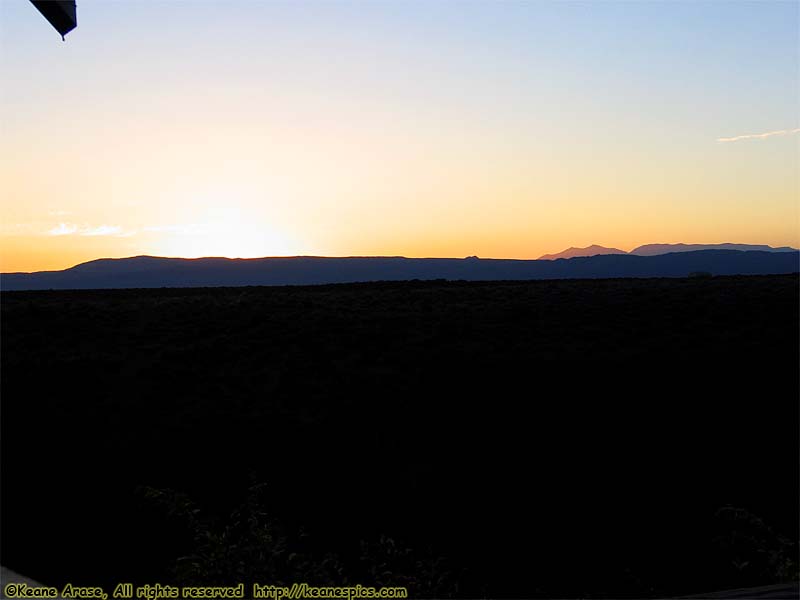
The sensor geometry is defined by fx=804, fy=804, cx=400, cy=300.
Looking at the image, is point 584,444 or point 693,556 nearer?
point 693,556

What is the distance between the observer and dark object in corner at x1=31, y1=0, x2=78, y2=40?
413 centimetres

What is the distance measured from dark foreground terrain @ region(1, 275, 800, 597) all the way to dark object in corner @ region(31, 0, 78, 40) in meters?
5.21

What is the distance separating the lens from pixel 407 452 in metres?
16.4

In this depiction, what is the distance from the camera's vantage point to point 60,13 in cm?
418

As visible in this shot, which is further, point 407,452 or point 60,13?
point 407,452

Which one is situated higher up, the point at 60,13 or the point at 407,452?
the point at 60,13

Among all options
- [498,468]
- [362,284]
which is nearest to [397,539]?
[498,468]

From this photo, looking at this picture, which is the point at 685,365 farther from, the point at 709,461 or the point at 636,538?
the point at 636,538

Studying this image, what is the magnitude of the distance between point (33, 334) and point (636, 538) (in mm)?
18071

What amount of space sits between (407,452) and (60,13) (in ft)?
43.3

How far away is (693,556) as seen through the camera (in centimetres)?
1322

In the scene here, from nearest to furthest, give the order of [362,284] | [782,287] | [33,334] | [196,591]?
1. [196,591]
2. [33,334]
3. [782,287]
4. [362,284]

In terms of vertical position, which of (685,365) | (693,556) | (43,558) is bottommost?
(693,556)

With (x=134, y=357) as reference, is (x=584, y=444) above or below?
below
